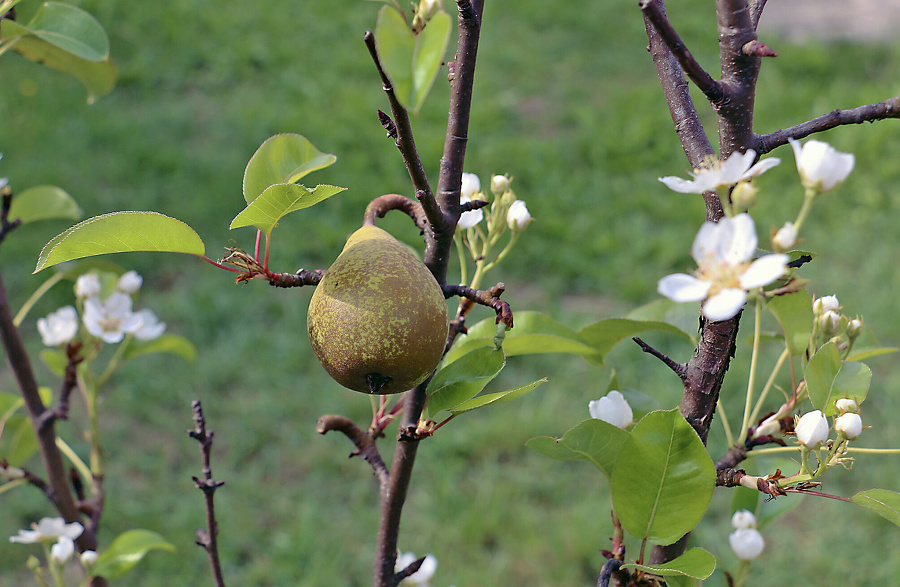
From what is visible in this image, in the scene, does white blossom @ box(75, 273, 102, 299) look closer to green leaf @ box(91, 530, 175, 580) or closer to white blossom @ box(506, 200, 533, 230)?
green leaf @ box(91, 530, 175, 580)

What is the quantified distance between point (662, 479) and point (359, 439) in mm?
283

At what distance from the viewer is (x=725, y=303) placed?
433 mm

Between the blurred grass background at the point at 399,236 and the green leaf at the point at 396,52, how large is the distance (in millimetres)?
1164

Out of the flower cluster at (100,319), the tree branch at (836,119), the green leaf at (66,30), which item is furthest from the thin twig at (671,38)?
the flower cluster at (100,319)

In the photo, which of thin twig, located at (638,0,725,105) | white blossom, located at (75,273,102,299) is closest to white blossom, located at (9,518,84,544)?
white blossom, located at (75,273,102,299)

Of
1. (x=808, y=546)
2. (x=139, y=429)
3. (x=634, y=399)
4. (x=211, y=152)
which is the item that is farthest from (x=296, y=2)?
(x=634, y=399)

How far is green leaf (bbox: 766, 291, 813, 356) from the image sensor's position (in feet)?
2.44

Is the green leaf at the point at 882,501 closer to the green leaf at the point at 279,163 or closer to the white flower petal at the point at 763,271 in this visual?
the white flower petal at the point at 763,271

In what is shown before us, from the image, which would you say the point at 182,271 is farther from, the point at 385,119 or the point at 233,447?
the point at 385,119

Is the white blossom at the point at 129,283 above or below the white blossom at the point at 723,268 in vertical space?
below

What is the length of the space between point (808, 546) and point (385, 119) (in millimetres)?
1905

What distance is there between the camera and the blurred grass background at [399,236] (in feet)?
6.76

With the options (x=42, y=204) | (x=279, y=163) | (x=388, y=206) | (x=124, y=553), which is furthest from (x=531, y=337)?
(x=42, y=204)

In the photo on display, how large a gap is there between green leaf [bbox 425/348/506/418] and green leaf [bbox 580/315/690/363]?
205 mm
